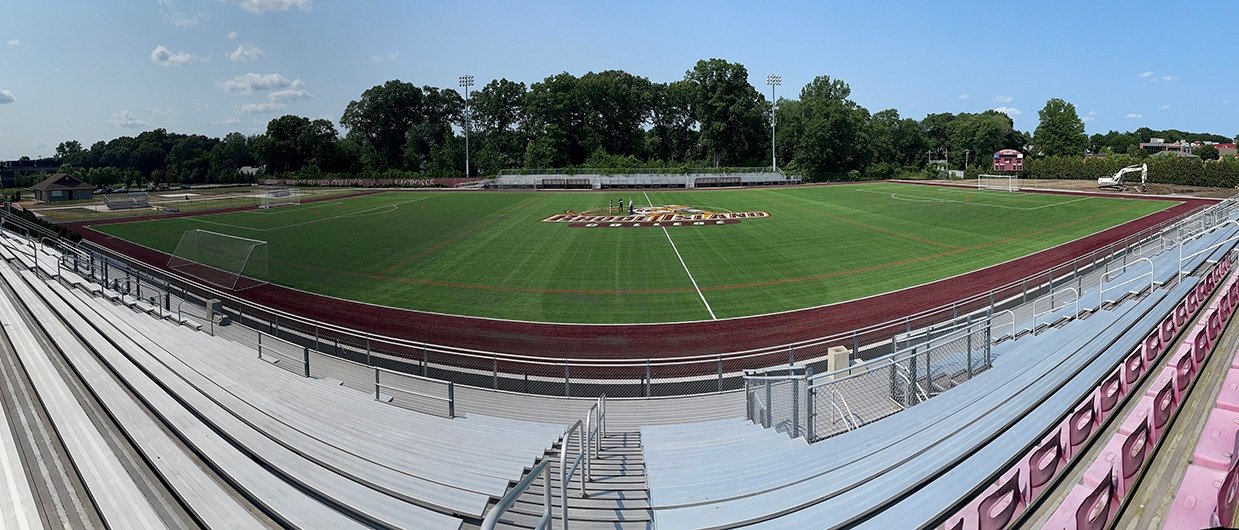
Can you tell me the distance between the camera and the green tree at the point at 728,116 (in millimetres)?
110625

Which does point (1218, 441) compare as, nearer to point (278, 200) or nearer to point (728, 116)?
point (278, 200)

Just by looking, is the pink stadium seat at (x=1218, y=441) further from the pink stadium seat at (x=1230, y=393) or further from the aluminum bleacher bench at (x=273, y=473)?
the aluminum bleacher bench at (x=273, y=473)

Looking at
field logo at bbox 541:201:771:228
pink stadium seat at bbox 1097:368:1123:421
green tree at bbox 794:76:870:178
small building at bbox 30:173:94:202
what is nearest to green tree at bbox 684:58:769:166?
green tree at bbox 794:76:870:178

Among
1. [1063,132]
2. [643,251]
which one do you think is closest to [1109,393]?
[643,251]

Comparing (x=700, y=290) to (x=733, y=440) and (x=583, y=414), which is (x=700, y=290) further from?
(x=733, y=440)

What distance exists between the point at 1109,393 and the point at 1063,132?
13619cm

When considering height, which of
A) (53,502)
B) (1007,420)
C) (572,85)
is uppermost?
(572,85)

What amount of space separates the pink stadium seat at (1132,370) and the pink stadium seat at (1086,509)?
2.89 metres

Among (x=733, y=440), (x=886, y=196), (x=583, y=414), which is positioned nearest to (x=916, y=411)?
(x=733, y=440)

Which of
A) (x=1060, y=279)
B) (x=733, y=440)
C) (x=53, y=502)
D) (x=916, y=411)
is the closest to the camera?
(x=53, y=502)

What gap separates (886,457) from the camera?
680 centimetres

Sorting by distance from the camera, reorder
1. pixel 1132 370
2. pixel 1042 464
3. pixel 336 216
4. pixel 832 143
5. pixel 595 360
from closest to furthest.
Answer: pixel 1042 464, pixel 1132 370, pixel 595 360, pixel 336 216, pixel 832 143

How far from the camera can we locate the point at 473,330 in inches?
781

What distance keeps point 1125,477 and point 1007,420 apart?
1.74 meters
